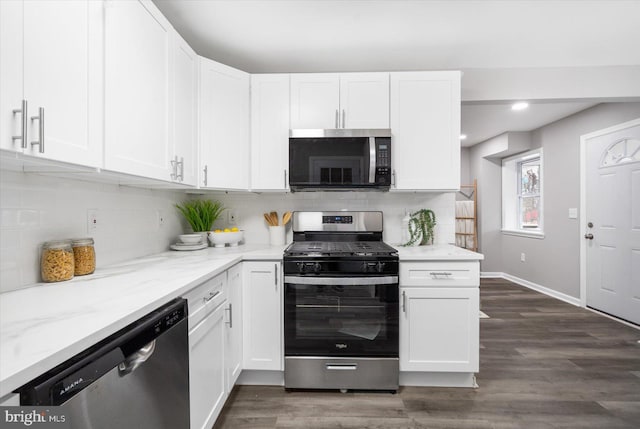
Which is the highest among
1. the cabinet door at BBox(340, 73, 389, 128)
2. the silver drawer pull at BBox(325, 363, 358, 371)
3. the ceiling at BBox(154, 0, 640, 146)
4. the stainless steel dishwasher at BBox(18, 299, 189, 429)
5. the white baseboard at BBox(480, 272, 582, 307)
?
the ceiling at BBox(154, 0, 640, 146)

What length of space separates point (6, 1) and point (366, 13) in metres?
1.69

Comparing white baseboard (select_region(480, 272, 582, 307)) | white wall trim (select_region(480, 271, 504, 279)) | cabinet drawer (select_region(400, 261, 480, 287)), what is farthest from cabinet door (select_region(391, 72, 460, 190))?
white wall trim (select_region(480, 271, 504, 279))

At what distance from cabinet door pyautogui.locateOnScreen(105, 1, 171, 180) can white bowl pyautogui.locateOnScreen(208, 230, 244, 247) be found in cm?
76

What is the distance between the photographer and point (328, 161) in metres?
2.21

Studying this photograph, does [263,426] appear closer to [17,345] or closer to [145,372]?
[145,372]

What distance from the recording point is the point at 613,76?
262 centimetres

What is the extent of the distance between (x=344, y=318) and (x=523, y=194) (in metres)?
4.56

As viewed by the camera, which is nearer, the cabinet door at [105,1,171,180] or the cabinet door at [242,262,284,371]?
the cabinet door at [105,1,171,180]

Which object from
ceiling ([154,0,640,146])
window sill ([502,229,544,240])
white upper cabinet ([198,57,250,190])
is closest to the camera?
ceiling ([154,0,640,146])

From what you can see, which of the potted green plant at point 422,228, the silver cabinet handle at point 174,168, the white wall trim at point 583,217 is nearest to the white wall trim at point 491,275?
the white wall trim at point 583,217

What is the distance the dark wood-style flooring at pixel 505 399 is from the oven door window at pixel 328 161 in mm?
1463

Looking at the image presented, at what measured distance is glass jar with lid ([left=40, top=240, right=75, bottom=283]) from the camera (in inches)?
49.2

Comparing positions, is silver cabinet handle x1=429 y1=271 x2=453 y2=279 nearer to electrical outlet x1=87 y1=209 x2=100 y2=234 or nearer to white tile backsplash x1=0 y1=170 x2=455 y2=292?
white tile backsplash x1=0 y1=170 x2=455 y2=292

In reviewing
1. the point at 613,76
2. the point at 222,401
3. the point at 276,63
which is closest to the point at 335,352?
the point at 222,401
